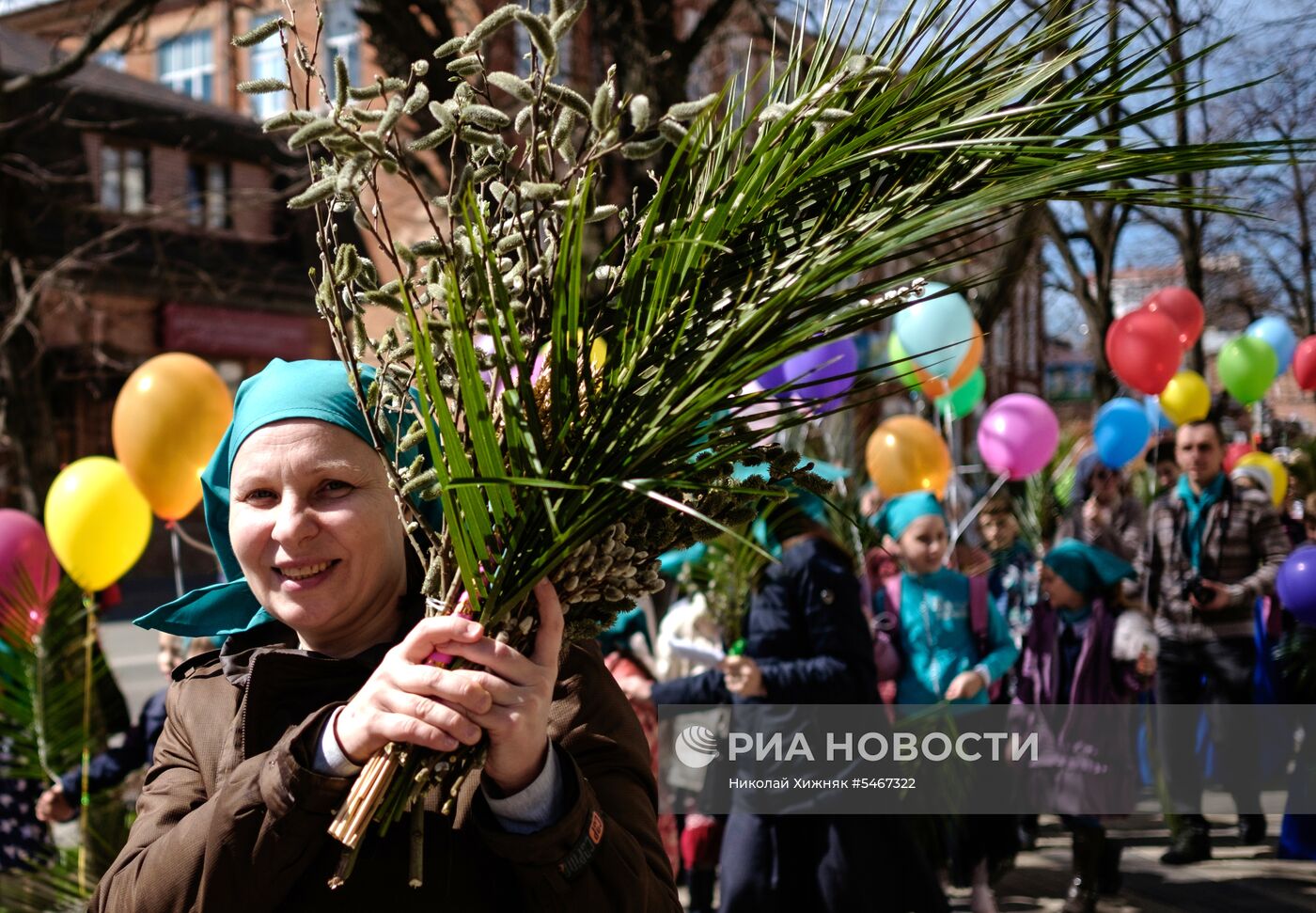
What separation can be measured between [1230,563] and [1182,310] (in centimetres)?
224

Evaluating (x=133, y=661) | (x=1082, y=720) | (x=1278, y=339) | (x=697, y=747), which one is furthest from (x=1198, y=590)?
(x=133, y=661)

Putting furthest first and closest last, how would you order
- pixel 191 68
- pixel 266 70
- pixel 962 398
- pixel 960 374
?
pixel 191 68 → pixel 266 70 → pixel 962 398 → pixel 960 374

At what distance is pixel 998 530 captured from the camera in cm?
755

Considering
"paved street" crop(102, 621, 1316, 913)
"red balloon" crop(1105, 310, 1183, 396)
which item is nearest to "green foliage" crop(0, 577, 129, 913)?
"paved street" crop(102, 621, 1316, 913)

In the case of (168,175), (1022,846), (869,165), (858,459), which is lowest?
(1022,846)

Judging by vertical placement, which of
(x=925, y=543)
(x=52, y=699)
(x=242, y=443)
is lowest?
(x=52, y=699)

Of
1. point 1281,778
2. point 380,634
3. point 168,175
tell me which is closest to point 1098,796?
point 1281,778

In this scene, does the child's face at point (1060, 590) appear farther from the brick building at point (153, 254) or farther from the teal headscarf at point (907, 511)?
the brick building at point (153, 254)

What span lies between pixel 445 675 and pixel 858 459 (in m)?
8.03

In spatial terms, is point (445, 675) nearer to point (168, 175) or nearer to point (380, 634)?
point (380, 634)

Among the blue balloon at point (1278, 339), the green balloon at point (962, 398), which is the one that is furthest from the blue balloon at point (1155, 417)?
the green balloon at point (962, 398)

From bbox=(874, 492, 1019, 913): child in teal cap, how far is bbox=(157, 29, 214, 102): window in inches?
1128

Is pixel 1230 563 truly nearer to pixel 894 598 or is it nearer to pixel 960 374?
pixel 960 374

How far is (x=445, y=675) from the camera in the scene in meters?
1.38
